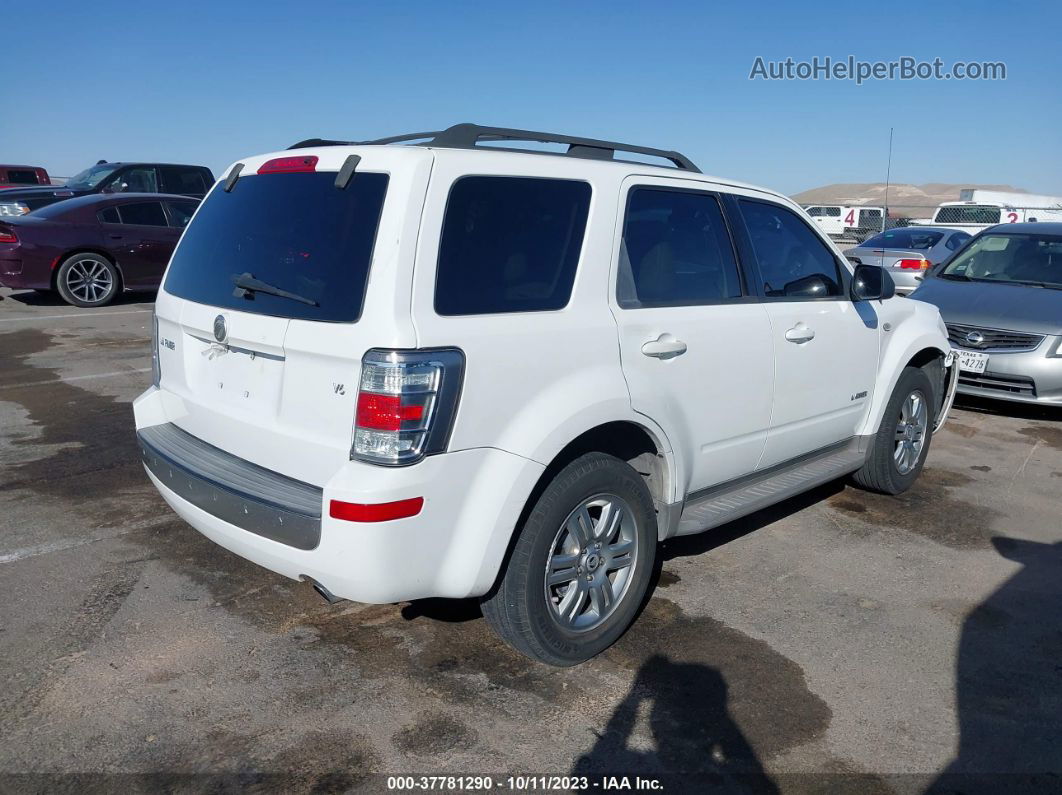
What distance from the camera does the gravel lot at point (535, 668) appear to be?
284cm

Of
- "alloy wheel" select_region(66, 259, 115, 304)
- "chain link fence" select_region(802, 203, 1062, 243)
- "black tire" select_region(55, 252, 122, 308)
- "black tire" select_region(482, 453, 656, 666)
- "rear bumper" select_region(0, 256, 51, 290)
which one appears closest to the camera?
"black tire" select_region(482, 453, 656, 666)

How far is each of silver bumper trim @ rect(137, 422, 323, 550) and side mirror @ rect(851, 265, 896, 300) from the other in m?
3.17

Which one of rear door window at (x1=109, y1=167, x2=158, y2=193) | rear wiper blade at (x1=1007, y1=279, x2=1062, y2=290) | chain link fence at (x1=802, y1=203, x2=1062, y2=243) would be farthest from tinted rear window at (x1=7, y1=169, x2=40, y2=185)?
rear wiper blade at (x1=1007, y1=279, x2=1062, y2=290)

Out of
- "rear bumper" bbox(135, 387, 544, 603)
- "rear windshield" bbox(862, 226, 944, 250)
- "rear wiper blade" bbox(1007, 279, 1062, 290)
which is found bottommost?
"rear bumper" bbox(135, 387, 544, 603)

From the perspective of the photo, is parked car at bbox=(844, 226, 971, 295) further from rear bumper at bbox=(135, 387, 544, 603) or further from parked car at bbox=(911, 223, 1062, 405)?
rear bumper at bbox=(135, 387, 544, 603)

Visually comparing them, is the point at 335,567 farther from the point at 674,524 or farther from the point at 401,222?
the point at 674,524

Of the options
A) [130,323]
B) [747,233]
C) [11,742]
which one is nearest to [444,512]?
[11,742]

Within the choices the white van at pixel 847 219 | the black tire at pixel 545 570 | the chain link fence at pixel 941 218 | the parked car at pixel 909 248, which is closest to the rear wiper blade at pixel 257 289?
the black tire at pixel 545 570

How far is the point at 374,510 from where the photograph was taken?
275 centimetres

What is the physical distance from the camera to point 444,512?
2.88 metres

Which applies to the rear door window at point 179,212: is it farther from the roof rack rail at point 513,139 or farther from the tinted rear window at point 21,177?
the tinted rear window at point 21,177

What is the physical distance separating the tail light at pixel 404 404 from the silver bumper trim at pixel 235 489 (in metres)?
0.29

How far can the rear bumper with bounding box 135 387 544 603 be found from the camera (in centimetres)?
279

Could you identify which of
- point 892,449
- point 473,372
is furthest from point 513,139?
point 892,449
